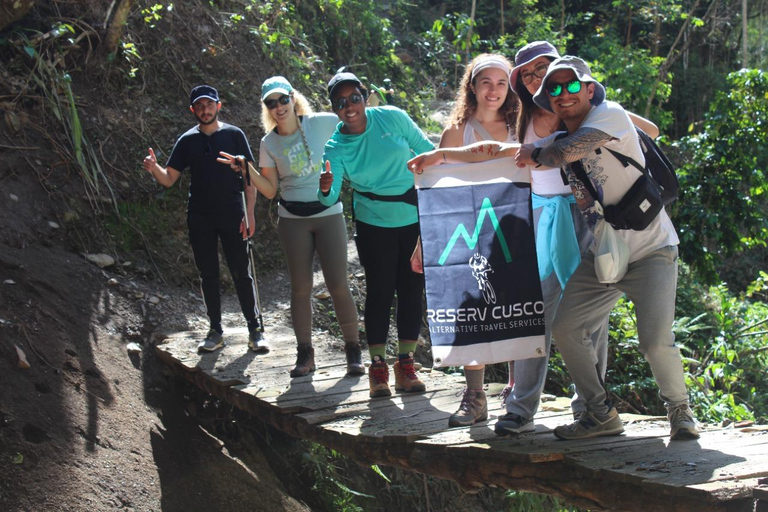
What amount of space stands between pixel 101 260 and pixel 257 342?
1866mm

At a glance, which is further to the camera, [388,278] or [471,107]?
[388,278]

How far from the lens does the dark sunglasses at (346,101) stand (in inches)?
181

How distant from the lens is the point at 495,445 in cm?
364

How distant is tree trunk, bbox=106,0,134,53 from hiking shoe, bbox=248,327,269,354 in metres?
3.80

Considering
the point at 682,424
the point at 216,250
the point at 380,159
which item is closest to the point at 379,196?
the point at 380,159

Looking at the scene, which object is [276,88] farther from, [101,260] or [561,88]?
[101,260]

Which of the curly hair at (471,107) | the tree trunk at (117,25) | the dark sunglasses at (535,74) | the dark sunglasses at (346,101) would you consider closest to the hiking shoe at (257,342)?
the dark sunglasses at (346,101)

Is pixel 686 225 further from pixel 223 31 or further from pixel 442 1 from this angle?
pixel 442 1

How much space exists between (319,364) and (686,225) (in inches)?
248

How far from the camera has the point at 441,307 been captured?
3844mm

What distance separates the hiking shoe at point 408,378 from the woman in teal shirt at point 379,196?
0.18 ft

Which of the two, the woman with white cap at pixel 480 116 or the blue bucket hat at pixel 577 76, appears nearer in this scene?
the blue bucket hat at pixel 577 76

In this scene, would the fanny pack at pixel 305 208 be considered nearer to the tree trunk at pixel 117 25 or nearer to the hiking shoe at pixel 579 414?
the hiking shoe at pixel 579 414

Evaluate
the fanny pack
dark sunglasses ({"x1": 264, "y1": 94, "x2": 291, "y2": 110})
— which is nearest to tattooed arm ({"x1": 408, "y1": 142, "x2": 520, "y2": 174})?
the fanny pack
